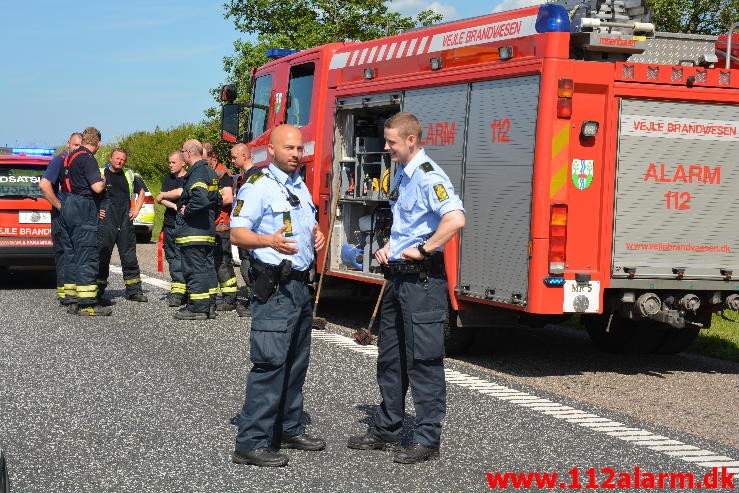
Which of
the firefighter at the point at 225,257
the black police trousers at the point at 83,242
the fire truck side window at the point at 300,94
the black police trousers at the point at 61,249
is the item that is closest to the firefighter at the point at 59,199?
the black police trousers at the point at 61,249

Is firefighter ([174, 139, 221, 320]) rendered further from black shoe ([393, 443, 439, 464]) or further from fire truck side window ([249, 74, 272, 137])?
black shoe ([393, 443, 439, 464])

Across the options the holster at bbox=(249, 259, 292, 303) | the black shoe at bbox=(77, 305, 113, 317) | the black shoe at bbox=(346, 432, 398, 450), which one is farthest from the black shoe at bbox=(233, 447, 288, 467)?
the black shoe at bbox=(77, 305, 113, 317)

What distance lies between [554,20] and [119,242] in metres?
6.82

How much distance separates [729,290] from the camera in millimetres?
8883

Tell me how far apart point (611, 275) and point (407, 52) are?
9.61 feet

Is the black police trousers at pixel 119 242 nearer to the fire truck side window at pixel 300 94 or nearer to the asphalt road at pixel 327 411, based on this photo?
the asphalt road at pixel 327 411

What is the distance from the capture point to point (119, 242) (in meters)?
13.2

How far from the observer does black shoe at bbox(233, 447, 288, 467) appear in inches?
227

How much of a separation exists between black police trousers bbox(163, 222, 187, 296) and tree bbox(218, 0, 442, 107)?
13601 millimetres

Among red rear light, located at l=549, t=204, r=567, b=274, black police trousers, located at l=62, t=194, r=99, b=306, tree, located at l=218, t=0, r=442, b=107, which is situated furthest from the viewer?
tree, located at l=218, t=0, r=442, b=107

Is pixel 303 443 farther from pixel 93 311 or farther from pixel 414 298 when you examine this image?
pixel 93 311

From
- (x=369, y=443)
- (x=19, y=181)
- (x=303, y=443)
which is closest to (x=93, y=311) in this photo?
(x=19, y=181)

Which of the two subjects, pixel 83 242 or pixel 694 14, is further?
pixel 694 14

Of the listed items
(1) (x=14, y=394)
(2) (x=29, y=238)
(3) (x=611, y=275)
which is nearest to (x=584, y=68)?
(3) (x=611, y=275)
